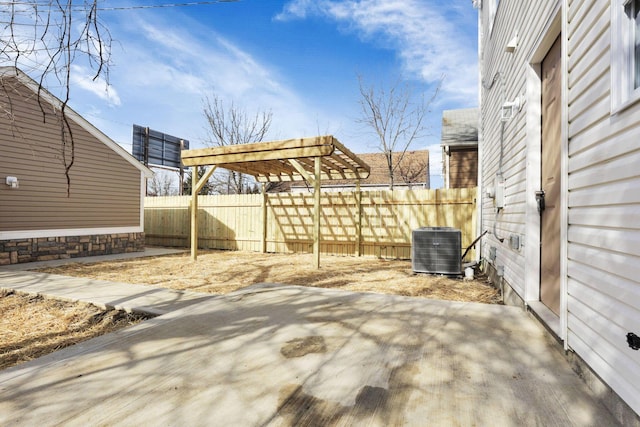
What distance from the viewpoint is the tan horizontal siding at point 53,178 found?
6.82 m


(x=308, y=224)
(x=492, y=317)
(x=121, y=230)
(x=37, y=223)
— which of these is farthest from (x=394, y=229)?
(x=37, y=223)

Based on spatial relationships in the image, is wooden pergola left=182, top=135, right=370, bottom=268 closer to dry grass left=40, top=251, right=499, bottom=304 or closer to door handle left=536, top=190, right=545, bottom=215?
dry grass left=40, top=251, right=499, bottom=304

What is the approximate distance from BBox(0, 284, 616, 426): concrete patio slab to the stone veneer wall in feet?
21.2

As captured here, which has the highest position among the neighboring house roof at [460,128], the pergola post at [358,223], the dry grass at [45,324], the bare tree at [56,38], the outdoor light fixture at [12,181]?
the neighboring house roof at [460,128]

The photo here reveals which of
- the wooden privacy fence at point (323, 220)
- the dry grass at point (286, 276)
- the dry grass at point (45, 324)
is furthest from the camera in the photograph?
the wooden privacy fence at point (323, 220)

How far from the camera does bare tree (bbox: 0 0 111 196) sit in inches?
66.3

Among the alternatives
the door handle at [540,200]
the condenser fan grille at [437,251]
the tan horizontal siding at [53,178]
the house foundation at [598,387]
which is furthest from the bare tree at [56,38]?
the tan horizontal siding at [53,178]

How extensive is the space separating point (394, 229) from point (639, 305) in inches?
262

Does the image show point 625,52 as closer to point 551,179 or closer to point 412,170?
point 551,179

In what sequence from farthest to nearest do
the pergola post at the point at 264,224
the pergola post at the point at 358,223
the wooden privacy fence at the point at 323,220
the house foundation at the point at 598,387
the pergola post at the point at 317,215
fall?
the pergola post at the point at 264,224
the pergola post at the point at 358,223
the wooden privacy fence at the point at 323,220
the pergola post at the point at 317,215
the house foundation at the point at 598,387

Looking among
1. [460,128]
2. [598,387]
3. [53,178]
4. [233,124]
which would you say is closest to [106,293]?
[598,387]

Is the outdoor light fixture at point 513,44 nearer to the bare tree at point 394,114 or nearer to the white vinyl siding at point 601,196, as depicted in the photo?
the white vinyl siding at point 601,196

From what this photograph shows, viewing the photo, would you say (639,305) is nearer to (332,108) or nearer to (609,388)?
(609,388)

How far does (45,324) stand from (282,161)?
538cm
